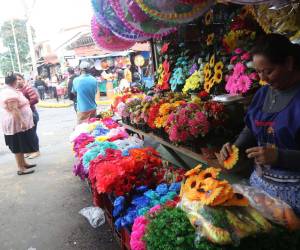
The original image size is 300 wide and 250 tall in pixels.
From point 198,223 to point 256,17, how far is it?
1982 millimetres

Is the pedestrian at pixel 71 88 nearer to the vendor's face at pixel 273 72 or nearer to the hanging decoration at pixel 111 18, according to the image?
the hanging decoration at pixel 111 18

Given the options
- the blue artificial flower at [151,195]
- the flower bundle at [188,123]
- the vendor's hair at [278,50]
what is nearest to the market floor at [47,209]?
the blue artificial flower at [151,195]

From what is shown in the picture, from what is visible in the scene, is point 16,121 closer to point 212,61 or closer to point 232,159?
point 212,61

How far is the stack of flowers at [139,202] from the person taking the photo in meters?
2.34

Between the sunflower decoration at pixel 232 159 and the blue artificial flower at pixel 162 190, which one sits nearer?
the sunflower decoration at pixel 232 159

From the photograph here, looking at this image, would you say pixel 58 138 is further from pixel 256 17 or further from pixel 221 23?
pixel 256 17

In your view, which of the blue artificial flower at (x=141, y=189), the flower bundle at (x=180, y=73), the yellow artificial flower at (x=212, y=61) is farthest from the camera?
the flower bundle at (x=180, y=73)

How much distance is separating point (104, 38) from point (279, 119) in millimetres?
3401

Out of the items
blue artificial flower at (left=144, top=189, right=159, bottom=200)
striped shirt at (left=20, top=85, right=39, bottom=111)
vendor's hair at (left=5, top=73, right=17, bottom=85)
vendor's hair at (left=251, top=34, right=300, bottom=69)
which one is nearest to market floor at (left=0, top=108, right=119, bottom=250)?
blue artificial flower at (left=144, top=189, right=159, bottom=200)

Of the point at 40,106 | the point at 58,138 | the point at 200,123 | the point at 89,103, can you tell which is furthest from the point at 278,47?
the point at 40,106

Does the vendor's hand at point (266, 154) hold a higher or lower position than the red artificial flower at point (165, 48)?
lower

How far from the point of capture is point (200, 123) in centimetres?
267

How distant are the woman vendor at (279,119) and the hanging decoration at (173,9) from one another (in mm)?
1126

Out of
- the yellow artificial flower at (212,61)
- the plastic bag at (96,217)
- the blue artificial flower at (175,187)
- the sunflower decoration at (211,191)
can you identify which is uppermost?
the yellow artificial flower at (212,61)
